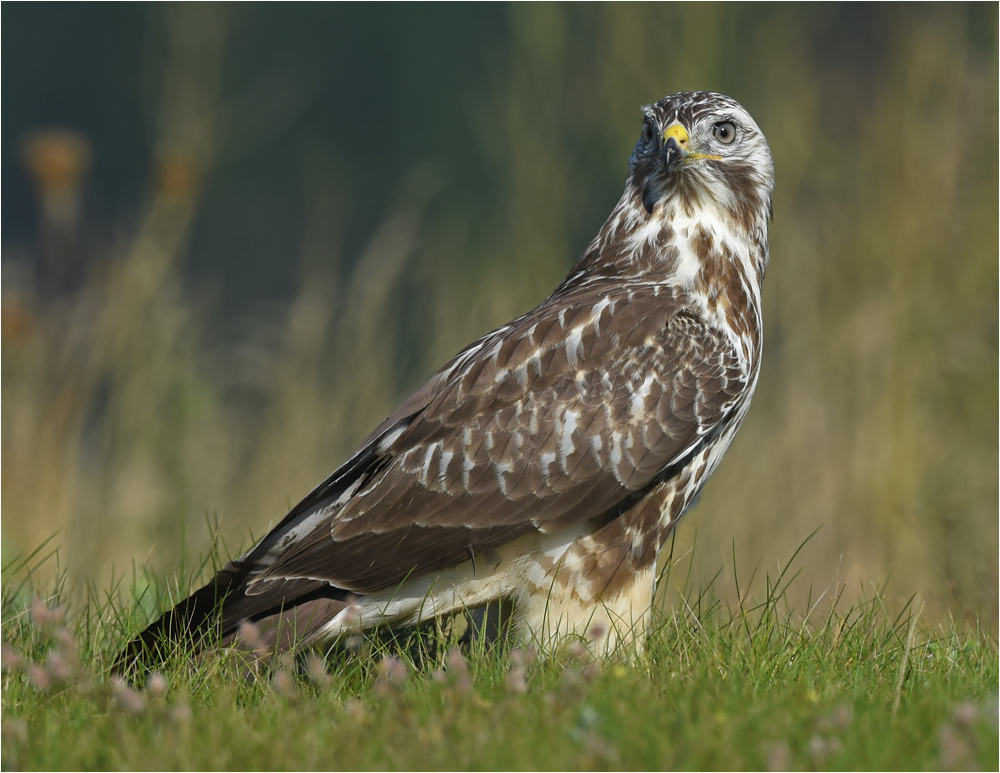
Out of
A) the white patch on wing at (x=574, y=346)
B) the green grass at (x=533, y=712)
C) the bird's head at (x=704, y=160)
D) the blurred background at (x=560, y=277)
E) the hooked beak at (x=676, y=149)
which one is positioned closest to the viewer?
the green grass at (x=533, y=712)

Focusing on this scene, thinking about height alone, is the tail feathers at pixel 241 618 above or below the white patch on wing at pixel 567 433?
below

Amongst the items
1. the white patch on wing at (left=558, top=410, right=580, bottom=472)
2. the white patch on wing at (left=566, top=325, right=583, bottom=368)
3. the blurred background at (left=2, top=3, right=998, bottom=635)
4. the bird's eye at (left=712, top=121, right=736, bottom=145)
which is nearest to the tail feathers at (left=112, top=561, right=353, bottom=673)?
the white patch on wing at (left=558, top=410, right=580, bottom=472)

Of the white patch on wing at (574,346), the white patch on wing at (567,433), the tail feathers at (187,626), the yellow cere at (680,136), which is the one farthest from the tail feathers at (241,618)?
the yellow cere at (680,136)

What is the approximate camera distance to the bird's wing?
4266 millimetres

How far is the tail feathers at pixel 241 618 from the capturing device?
4.22 m

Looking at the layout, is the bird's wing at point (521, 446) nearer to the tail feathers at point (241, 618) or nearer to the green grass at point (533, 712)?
the tail feathers at point (241, 618)

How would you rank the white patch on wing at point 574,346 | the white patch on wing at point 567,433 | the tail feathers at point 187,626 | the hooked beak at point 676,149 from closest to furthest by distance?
the tail feathers at point 187,626 → the white patch on wing at point 567,433 → the white patch on wing at point 574,346 → the hooked beak at point 676,149

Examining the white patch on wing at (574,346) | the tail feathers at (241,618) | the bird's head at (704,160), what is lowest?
the tail feathers at (241,618)

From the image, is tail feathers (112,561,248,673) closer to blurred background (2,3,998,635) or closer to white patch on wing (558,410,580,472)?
white patch on wing (558,410,580,472)

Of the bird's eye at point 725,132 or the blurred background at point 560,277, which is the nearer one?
the bird's eye at point 725,132

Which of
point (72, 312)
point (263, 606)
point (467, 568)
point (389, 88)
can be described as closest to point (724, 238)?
point (467, 568)

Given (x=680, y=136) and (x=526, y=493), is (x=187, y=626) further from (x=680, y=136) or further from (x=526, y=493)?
(x=680, y=136)

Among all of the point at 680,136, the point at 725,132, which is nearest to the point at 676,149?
the point at 680,136

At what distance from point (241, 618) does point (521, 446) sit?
1.09m
